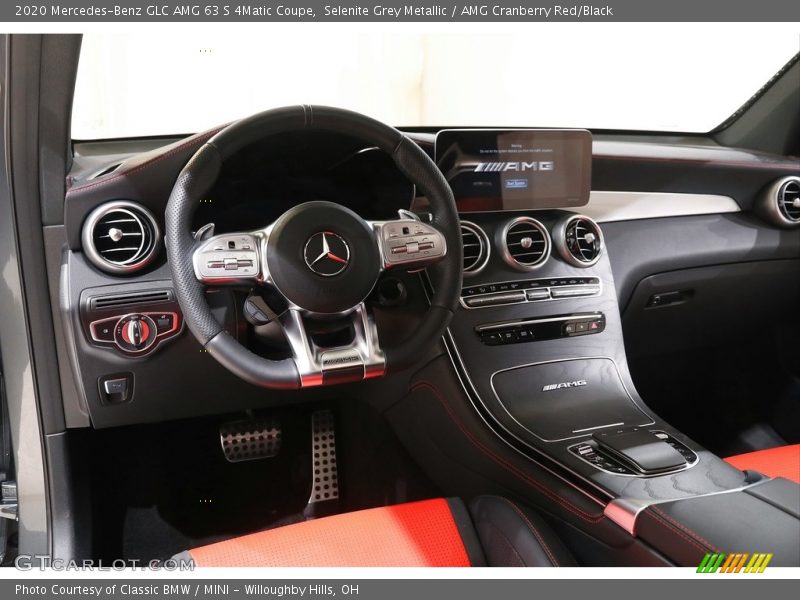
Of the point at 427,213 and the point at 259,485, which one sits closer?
the point at 427,213

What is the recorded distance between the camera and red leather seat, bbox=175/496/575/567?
1129mm

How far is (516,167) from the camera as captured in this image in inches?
62.6

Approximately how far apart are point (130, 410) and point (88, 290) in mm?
269

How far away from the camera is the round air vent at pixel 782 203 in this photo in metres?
1.98

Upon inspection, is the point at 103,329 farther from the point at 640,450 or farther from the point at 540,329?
the point at 640,450

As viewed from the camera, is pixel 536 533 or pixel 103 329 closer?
pixel 536 533

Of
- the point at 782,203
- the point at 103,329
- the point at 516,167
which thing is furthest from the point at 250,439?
the point at 782,203

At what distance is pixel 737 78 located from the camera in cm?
225

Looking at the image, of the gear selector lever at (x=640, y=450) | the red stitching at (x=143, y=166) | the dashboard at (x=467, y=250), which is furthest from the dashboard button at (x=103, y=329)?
the gear selector lever at (x=640, y=450)

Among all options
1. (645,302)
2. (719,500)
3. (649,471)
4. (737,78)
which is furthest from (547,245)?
(737,78)

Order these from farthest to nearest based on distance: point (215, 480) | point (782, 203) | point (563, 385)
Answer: point (782, 203)
point (215, 480)
point (563, 385)

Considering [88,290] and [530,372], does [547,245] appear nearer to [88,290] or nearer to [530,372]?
[530,372]

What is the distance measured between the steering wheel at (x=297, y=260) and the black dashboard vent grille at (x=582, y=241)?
589 mm

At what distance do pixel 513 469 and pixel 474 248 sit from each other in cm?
51
